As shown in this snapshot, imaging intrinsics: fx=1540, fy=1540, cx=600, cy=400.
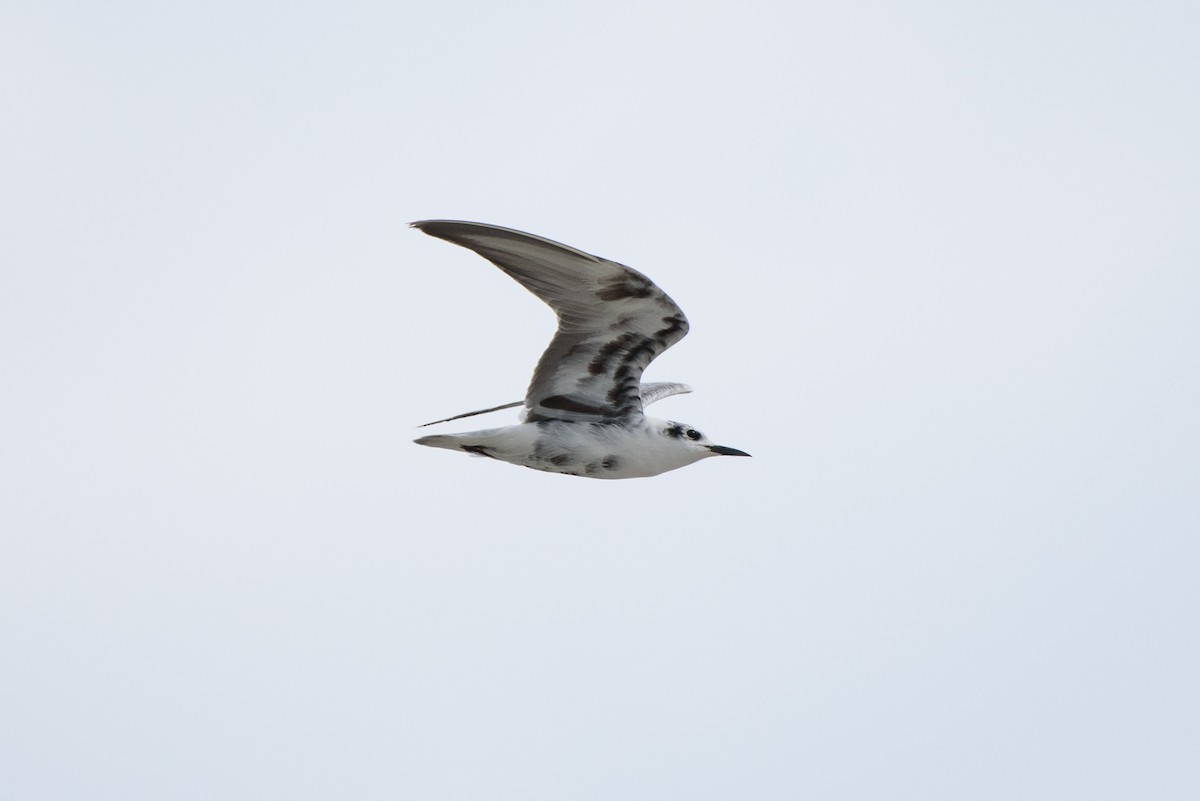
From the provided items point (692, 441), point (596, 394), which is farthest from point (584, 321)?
point (692, 441)

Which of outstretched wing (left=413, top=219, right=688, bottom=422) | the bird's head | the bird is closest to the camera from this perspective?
outstretched wing (left=413, top=219, right=688, bottom=422)

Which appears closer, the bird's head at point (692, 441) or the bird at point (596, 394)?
the bird at point (596, 394)

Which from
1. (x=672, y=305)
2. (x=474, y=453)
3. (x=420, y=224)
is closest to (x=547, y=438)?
(x=474, y=453)

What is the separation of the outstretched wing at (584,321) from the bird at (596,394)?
0.04ft

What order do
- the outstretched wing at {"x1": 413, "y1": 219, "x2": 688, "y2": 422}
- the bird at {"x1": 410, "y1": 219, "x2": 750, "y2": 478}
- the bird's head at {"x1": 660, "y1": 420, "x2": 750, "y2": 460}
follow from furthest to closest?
the bird's head at {"x1": 660, "y1": 420, "x2": 750, "y2": 460}, the bird at {"x1": 410, "y1": 219, "x2": 750, "y2": 478}, the outstretched wing at {"x1": 413, "y1": 219, "x2": 688, "y2": 422}

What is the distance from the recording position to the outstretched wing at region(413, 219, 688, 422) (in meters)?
16.6

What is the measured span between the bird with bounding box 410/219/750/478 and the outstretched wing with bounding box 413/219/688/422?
12 millimetres

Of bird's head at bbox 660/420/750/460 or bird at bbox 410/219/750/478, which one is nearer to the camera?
bird at bbox 410/219/750/478

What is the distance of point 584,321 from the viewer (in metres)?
18.1

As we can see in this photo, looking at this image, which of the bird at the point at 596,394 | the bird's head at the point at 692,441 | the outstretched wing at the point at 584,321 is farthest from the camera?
the bird's head at the point at 692,441

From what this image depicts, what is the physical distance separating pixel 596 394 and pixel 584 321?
3.67 ft

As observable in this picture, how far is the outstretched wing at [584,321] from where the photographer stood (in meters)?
16.6

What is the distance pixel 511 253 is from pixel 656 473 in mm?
3850

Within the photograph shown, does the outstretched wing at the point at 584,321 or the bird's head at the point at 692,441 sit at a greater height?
the outstretched wing at the point at 584,321
